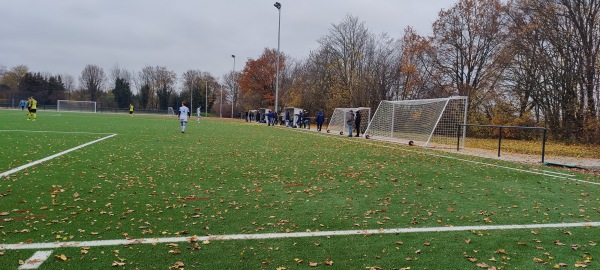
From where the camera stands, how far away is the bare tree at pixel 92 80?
97.1 metres

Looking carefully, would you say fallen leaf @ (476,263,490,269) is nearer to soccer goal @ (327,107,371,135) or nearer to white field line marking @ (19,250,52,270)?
white field line marking @ (19,250,52,270)

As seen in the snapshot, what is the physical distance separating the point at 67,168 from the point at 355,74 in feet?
129

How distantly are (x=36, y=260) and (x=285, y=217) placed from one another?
9.10 ft

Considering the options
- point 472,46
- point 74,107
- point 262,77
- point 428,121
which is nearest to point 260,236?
point 428,121

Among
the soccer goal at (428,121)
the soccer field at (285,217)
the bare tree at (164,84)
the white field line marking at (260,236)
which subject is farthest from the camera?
the bare tree at (164,84)

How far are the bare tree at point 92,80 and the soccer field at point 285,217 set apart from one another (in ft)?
323

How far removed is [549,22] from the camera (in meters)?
24.6

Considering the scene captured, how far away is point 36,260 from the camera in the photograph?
3529 millimetres

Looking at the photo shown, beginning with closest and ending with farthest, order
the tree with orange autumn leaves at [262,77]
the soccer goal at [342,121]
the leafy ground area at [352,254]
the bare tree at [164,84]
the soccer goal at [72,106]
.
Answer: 1. the leafy ground area at [352,254]
2. the soccer goal at [342,121]
3. the tree with orange autumn leaves at [262,77]
4. the soccer goal at [72,106]
5. the bare tree at [164,84]

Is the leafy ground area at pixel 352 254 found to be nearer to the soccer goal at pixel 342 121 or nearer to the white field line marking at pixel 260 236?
the white field line marking at pixel 260 236

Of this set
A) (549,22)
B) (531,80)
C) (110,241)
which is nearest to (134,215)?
(110,241)

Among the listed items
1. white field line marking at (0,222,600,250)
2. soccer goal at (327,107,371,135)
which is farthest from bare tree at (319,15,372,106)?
white field line marking at (0,222,600,250)

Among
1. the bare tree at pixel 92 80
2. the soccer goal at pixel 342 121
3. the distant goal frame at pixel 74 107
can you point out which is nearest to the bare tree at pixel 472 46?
the soccer goal at pixel 342 121

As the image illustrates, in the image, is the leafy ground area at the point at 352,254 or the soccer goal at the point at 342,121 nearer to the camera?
the leafy ground area at the point at 352,254
